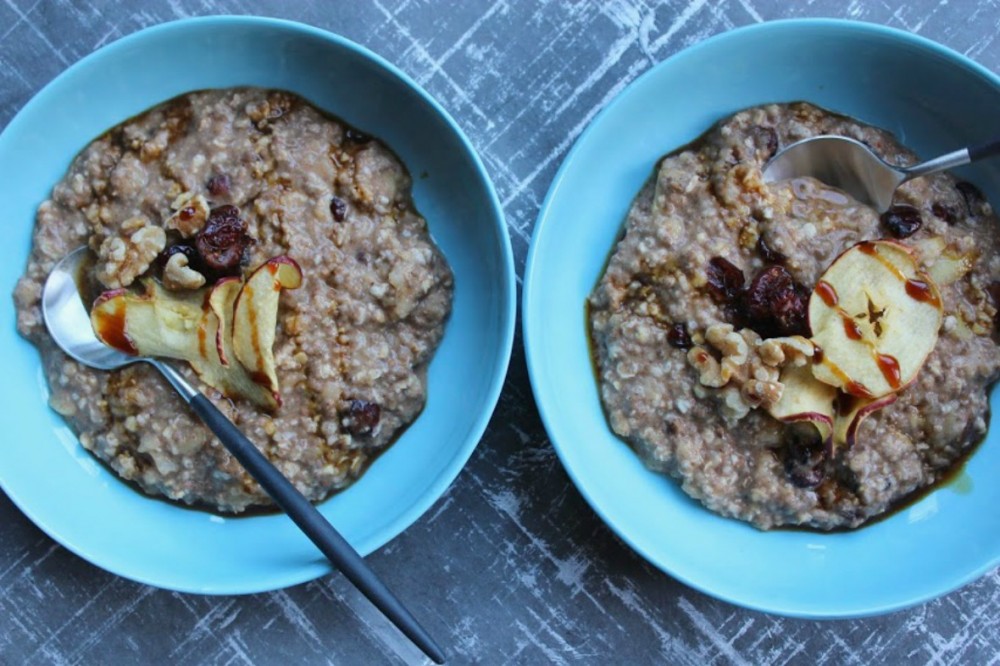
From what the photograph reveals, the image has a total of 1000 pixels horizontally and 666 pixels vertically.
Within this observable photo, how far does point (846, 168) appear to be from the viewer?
196 cm

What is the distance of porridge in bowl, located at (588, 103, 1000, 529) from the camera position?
1819mm

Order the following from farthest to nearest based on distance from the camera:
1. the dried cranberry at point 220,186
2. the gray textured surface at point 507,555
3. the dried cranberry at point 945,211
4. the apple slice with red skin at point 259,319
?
the gray textured surface at point 507,555
the dried cranberry at point 945,211
the dried cranberry at point 220,186
the apple slice with red skin at point 259,319

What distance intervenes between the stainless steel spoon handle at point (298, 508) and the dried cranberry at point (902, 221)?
1.30 metres

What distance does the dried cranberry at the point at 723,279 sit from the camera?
1865mm

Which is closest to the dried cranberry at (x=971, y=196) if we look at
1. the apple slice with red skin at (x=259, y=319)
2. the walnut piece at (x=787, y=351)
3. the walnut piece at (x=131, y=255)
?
the walnut piece at (x=787, y=351)

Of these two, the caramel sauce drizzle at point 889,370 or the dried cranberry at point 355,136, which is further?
the dried cranberry at point 355,136

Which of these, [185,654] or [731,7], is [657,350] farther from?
→ [185,654]

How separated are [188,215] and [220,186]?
10cm

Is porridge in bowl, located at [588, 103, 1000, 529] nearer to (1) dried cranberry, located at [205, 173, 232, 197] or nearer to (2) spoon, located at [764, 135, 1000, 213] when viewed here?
(2) spoon, located at [764, 135, 1000, 213]

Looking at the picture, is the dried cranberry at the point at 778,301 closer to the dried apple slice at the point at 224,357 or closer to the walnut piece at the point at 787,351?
the walnut piece at the point at 787,351

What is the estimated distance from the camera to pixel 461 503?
2.10m

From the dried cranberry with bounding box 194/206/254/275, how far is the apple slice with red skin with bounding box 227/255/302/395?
8 cm

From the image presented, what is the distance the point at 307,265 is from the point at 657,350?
752 mm

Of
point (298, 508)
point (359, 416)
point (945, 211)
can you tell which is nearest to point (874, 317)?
point (945, 211)
